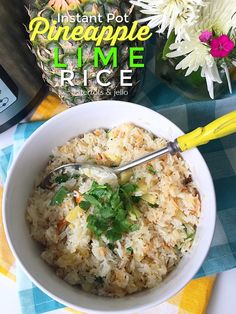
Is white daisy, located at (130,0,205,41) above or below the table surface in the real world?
above

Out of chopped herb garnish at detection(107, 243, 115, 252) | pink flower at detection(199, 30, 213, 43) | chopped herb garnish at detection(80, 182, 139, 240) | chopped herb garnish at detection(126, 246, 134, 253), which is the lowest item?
chopped herb garnish at detection(126, 246, 134, 253)

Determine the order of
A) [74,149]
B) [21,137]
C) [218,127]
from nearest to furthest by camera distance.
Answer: [218,127]
[74,149]
[21,137]

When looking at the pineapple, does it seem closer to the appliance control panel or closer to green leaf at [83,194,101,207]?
the appliance control panel

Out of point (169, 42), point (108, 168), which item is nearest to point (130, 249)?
point (108, 168)

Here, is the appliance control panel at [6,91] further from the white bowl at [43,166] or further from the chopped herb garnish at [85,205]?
the chopped herb garnish at [85,205]

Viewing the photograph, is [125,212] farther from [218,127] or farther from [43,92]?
[43,92]

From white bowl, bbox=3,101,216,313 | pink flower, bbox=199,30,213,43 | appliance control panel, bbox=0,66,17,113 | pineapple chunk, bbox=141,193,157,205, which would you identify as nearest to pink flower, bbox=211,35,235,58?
pink flower, bbox=199,30,213,43

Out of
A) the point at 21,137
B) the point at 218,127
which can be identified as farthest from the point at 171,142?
the point at 21,137
